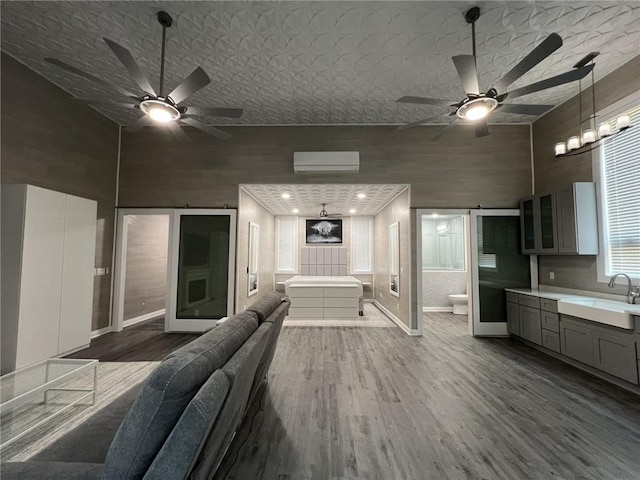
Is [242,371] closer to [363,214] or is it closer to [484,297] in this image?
[484,297]

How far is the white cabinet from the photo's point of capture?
3086 mm

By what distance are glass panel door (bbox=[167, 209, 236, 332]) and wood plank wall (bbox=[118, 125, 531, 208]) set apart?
32 centimetres

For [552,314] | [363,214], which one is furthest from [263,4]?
[363,214]

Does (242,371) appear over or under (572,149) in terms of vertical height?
under

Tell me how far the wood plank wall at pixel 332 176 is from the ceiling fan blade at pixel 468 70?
234 centimetres

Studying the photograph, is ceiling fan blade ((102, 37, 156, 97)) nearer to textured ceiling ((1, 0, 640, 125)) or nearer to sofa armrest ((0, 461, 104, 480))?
textured ceiling ((1, 0, 640, 125))

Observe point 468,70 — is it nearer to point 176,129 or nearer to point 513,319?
point 176,129

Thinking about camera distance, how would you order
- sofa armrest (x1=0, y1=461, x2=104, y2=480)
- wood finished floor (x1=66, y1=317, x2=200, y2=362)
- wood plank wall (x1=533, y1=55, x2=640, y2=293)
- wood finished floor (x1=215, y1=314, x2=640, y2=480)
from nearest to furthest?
sofa armrest (x1=0, y1=461, x2=104, y2=480)
wood finished floor (x1=215, y1=314, x2=640, y2=480)
wood plank wall (x1=533, y1=55, x2=640, y2=293)
wood finished floor (x1=66, y1=317, x2=200, y2=362)

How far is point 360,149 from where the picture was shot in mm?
4859

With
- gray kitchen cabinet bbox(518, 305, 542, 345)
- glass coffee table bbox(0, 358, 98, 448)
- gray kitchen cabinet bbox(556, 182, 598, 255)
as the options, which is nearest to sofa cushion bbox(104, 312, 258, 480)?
glass coffee table bbox(0, 358, 98, 448)

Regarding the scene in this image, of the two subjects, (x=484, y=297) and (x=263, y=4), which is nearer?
(x=263, y=4)

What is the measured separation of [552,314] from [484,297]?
1139 millimetres

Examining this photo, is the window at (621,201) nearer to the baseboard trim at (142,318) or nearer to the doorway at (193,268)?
the doorway at (193,268)

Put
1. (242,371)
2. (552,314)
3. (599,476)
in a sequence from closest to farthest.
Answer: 1. (242,371)
2. (599,476)
3. (552,314)
